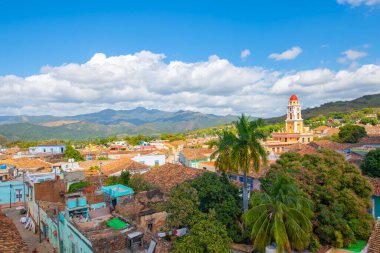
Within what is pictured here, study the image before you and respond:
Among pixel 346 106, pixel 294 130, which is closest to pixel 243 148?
pixel 294 130

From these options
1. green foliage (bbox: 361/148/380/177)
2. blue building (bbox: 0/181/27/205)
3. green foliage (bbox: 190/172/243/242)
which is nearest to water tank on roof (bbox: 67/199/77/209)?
green foliage (bbox: 190/172/243/242)

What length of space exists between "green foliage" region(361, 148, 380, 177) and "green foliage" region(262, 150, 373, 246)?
6.83 metres

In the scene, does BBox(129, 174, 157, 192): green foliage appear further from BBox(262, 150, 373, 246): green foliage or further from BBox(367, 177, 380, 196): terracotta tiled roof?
BBox(367, 177, 380, 196): terracotta tiled roof

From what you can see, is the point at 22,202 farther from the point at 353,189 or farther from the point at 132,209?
the point at 353,189

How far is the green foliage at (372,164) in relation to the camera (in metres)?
26.9

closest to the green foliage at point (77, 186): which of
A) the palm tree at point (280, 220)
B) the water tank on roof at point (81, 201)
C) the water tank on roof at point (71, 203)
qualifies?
the water tank on roof at point (81, 201)

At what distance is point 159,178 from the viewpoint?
3042cm

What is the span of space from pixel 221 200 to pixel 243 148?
3.85 m


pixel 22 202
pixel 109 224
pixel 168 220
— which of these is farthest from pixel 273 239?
pixel 22 202

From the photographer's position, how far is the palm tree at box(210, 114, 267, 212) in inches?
712

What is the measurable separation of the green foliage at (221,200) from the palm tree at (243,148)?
3.11 ft

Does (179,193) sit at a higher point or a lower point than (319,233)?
higher

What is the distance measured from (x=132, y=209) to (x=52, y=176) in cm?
1597

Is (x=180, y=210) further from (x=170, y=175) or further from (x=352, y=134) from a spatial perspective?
(x=352, y=134)
